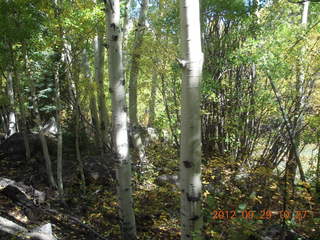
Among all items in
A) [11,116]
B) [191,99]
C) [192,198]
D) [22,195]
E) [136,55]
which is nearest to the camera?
[191,99]

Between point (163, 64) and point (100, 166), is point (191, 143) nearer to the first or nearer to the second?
point (163, 64)

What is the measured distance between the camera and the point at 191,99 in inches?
77.5

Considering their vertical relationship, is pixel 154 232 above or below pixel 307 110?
below

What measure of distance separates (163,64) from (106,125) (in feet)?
8.15

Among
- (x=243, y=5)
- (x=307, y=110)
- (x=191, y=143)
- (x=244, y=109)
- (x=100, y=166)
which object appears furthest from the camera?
(x=100, y=166)

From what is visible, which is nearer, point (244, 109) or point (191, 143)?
point (191, 143)

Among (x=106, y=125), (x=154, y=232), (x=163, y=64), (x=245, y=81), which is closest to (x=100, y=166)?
(x=106, y=125)

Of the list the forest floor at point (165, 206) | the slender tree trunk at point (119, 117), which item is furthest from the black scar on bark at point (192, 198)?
the slender tree trunk at point (119, 117)

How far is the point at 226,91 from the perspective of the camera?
663cm

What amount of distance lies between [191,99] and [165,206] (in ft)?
12.1

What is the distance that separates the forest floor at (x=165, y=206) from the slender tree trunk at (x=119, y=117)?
0.76 metres

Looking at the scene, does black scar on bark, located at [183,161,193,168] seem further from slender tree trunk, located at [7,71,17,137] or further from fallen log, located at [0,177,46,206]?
slender tree trunk, located at [7,71,17,137]

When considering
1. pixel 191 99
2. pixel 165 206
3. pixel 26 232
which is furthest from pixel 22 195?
pixel 191 99

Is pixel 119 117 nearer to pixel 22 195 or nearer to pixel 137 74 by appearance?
pixel 22 195
